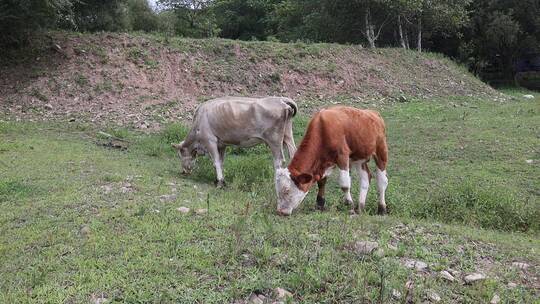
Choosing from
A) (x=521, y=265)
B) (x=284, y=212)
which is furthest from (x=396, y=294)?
(x=284, y=212)

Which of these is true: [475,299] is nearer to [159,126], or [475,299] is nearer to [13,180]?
[13,180]

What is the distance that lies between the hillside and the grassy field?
17.5 feet

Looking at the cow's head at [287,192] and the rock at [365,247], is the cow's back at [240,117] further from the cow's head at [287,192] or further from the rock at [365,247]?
the rock at [365,247]

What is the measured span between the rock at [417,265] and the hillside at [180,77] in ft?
38.6

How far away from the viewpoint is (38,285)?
458cm

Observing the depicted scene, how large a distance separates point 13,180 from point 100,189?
173 centimetres

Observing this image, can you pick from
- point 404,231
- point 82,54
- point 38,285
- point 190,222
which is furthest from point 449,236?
point 82,54

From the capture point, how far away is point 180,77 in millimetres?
19172

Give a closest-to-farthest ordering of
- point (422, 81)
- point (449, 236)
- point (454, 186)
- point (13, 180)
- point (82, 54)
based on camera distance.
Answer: point (449, 236)
point (13, 180)
point (454, 186)
point (82, 54)
point (422, 81)

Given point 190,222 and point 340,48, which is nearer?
point 190,222

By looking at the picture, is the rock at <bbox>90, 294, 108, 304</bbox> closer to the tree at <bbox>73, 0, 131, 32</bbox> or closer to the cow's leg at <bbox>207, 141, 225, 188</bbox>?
the cow's leg at <bbox>207, 141, 225, 188</bbox>

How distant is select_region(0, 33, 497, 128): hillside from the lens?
16.7 metres

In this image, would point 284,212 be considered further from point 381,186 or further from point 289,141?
point 289,141

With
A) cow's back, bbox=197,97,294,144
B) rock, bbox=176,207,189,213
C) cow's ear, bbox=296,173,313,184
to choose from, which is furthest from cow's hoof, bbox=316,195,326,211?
cow's back, bbox=197,97,294,144
